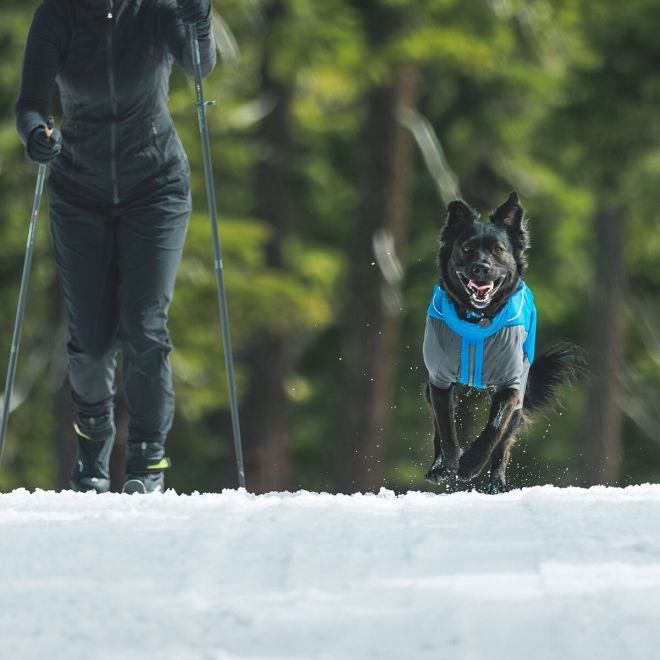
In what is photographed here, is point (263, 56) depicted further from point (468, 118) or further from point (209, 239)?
point (468, 118)

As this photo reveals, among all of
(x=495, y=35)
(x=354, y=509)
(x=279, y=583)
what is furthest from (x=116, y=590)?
(x=495, y=35)

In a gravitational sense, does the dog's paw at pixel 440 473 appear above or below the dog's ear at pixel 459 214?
below

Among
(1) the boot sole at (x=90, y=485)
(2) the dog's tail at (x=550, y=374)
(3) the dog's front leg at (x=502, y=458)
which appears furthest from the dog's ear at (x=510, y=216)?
(1) the boot sole at (x=90, y=485)

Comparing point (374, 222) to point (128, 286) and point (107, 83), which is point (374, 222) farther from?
point (107, 83)

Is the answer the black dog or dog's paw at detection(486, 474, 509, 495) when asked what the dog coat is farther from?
dog's paw at detection(486, 474, 509, 495)

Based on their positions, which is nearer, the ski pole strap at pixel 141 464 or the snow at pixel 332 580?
the snow at pixel 332 580

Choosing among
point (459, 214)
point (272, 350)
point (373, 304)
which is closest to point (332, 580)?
point (459, 214)

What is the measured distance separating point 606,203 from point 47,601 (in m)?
14.2

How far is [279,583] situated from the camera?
168 inches

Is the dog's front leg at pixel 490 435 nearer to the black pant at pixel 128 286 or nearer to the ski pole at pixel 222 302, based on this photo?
the ski pole at pixel 222 302

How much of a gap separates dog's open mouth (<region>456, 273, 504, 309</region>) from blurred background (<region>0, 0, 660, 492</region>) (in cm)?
454

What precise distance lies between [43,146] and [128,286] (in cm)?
72

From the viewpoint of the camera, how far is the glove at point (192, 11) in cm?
652

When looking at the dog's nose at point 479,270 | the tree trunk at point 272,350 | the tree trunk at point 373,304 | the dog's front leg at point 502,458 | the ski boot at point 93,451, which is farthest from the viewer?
the tree trunk at point 272,350
